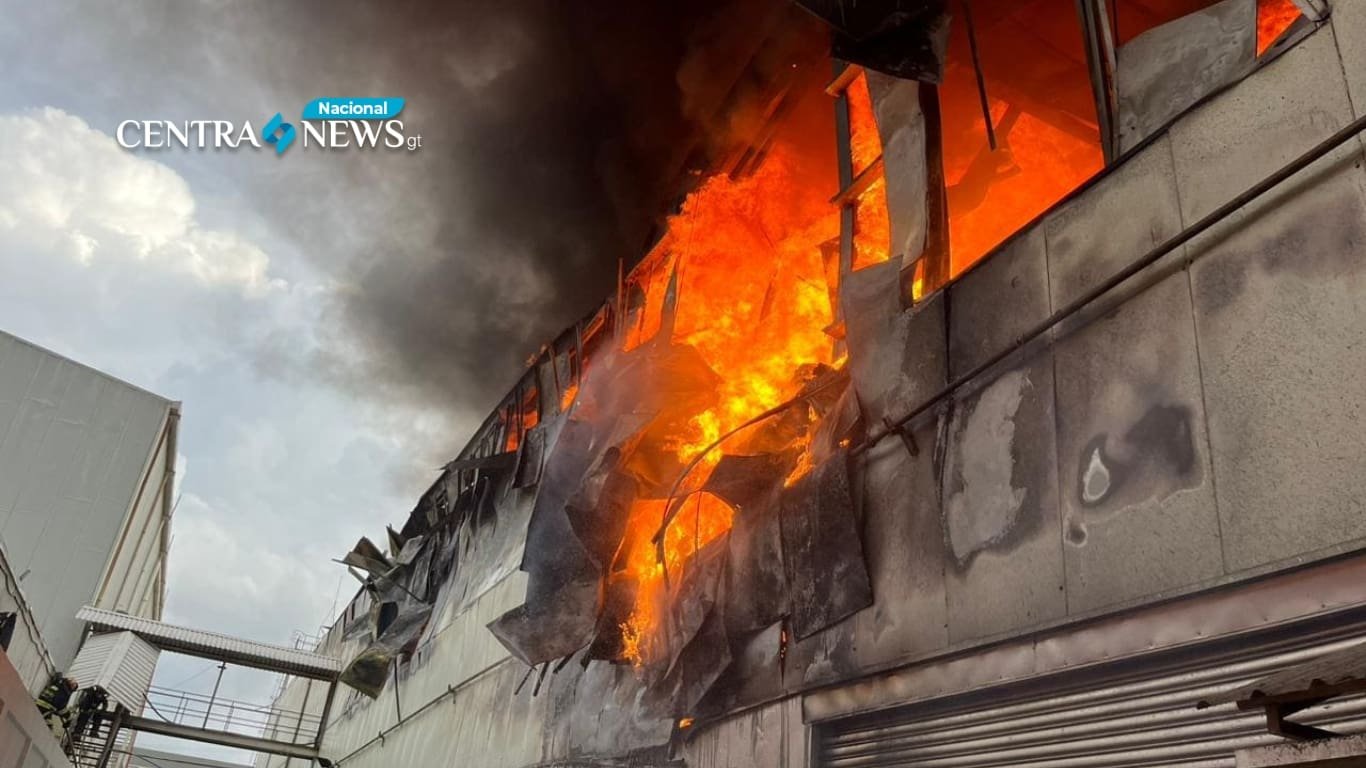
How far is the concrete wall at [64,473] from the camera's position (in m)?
18.7

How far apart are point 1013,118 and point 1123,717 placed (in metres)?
6.09

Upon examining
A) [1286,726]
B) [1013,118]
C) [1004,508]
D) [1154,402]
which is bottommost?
[1286,726]

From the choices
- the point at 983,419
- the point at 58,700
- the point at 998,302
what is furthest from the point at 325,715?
the point at 998,302

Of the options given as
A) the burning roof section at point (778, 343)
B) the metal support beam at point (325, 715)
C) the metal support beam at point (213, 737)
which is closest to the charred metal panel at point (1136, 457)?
the burning roof section at point (778, 343)

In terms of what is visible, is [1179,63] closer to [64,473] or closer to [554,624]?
[554,624]

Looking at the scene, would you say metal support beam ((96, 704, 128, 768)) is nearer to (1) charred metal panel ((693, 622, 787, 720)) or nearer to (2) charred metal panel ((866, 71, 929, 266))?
(1) charred metal panel ((693, 622, 787, 720))

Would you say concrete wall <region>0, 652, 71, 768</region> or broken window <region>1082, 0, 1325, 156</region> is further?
concrete wall <region>0, 652, 71, 768</region>

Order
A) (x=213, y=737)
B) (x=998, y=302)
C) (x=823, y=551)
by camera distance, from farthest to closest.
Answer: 1. (x=213, y=737)
2. (x=823, y=551)
3. (x=998, y=302)

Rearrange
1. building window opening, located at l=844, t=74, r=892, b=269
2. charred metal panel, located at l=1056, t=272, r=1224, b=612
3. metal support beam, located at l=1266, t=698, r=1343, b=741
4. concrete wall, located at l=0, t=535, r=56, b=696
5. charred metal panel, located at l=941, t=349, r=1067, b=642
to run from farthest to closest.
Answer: concrete wall, located at l=0, t=535, r=56, b=696 < building window opening, located at l=844, t=74, r=892, b=269 < charred metal panel, located at l=941, t=349, r=1067, b=642 < charred metal panel, located at l=1056, t=272, r=1224, b=612 < metal support beam, located at l=1266, t=698, r=1343, b=741

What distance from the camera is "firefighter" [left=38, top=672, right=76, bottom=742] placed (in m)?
16.1

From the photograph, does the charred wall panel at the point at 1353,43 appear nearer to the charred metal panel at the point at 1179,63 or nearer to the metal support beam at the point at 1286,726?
the charred metal panel at the point at 1179,63

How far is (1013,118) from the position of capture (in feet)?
26.3

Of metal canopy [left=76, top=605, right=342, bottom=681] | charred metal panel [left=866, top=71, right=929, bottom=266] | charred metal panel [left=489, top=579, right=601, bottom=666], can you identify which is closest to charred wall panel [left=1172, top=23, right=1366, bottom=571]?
charred metal panel [left=866, top=71, right=929, bottom=266]

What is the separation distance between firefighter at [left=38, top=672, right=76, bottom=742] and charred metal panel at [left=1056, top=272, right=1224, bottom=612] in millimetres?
18878
